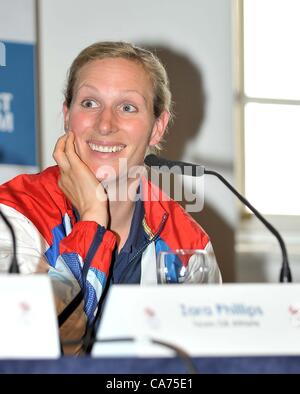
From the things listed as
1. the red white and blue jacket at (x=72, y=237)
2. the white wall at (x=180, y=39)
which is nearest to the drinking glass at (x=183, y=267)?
the red white and blue jacket at (x=72, y=237)

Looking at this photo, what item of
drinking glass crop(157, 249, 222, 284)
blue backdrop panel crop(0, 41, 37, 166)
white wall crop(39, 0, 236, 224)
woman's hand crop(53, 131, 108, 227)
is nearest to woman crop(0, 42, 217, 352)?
woman's hand crop(53, 131, 108, 227)

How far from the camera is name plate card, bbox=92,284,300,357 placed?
81cm

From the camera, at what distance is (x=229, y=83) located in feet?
9.53

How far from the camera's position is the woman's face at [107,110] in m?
1.73

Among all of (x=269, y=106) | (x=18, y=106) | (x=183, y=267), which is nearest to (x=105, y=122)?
(x=183, y=267)

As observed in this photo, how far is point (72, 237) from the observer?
1249 mm

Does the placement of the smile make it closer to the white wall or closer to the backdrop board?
the backdrop board

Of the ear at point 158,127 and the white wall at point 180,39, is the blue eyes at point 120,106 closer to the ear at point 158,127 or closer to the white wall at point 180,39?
the ear at point 158,127

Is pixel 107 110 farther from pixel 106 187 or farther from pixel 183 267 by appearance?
pixel 183 267

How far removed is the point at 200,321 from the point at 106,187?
3.07ft

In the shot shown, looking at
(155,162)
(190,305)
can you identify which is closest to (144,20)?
(155,162)

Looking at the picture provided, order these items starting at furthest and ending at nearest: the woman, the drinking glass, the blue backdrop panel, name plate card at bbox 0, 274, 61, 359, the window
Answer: the window
the blue backdrop panel
the woman
the drinking glass
name plate card at bbox 0, 274, 61, 359

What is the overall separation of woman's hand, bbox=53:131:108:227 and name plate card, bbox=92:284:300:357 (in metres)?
0.67

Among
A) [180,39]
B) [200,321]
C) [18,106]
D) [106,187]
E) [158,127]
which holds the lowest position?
[200,321]
